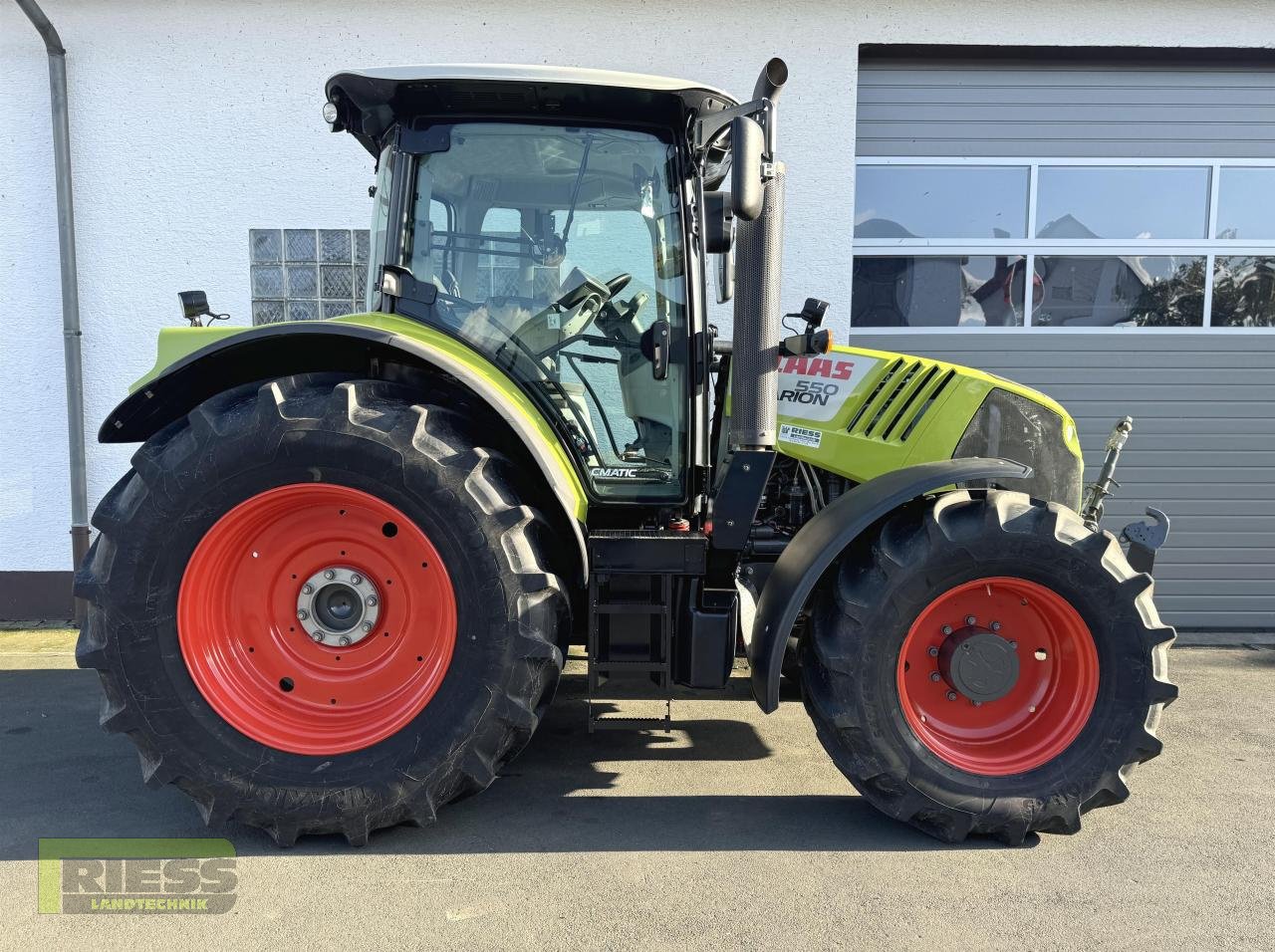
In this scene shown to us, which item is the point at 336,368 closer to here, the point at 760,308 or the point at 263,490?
the point at 263,490

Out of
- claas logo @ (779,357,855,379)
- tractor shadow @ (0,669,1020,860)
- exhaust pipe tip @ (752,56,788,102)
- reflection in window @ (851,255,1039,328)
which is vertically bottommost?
tractor shadow @ (0,669,1020,860)

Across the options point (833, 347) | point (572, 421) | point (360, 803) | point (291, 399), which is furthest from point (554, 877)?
point (833, 347)

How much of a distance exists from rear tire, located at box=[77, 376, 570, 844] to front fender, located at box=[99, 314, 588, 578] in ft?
0.54

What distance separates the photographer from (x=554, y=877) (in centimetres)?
227

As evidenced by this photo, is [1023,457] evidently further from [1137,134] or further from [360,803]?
[1137,134]

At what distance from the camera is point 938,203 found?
5.11 m

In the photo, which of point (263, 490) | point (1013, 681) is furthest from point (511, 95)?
point (1013, 681)

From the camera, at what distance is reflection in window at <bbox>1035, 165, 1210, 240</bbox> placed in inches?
200

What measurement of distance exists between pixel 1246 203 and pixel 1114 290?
995 millimetres

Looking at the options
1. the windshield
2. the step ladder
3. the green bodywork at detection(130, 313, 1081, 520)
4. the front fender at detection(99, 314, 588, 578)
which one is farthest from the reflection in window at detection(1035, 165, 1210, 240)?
the front fender at detection(99, 314, 588, 578)

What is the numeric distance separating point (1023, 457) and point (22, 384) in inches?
214

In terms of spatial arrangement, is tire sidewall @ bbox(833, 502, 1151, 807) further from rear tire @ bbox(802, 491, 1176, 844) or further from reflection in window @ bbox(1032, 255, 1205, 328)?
reflection in window @ bbox(1032, 255, 1205, 328)

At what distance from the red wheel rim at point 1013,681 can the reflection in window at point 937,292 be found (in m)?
2.89

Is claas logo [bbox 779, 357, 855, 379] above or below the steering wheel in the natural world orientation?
below
